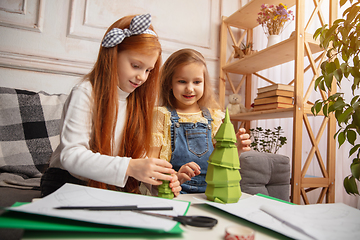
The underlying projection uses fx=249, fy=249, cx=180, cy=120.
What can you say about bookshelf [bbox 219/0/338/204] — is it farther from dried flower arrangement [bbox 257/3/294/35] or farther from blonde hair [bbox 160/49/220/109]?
blonde hair [bbox 160/49/220/109]

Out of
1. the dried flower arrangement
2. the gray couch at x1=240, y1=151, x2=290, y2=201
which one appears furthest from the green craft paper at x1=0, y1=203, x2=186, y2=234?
the dried flower arrangement

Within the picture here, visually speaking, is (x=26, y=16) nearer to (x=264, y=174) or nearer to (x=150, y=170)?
(x=150, y=170)

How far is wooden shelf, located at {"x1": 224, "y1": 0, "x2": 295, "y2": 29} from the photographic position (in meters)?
1.90

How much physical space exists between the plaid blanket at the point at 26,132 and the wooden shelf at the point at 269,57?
1392 mm

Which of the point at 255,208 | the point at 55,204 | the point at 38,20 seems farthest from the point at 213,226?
the point at 38,20

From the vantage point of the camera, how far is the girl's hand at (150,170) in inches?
22.2

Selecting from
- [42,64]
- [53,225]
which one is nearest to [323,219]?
[53,225]

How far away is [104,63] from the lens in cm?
80

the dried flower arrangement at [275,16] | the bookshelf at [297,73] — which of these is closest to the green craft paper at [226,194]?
the bookshelf at [297,73]

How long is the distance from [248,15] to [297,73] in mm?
888

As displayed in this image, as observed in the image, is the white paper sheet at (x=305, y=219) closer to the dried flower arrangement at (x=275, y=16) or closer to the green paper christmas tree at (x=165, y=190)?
the green paper christmas tree at (x=165, y=190)

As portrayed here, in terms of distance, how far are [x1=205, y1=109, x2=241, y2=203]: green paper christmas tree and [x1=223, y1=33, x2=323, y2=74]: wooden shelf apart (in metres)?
1.23

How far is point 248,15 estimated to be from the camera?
2.11 meters

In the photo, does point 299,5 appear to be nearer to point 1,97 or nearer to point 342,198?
point 342,198
